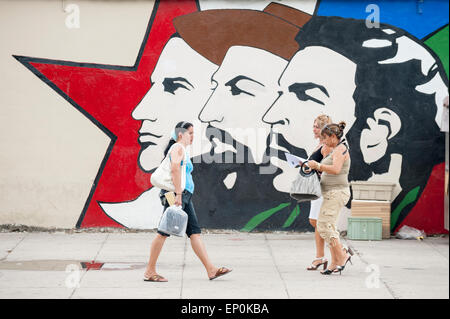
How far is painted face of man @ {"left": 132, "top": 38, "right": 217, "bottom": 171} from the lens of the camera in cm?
1099

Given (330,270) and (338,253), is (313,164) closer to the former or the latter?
(338,253)

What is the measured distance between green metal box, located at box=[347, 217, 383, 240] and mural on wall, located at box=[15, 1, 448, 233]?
59cm

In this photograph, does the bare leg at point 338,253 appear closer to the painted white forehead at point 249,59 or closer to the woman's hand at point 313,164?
the woman's hand at point 313,164

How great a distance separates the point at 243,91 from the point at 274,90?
0.47 metres

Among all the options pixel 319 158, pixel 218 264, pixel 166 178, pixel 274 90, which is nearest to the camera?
pixel 166 178

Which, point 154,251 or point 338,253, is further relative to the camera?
point 338,253

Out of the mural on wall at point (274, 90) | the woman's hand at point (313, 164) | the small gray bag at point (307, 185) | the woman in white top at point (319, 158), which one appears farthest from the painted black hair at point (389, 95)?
the woman's hand at point (313, 164)

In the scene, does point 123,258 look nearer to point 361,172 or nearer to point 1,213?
point 1,213

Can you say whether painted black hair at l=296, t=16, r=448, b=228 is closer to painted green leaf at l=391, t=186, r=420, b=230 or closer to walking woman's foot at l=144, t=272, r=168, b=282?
painted green leaf at l=391, t=186, r=420, b=230

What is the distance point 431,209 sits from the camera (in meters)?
11.0

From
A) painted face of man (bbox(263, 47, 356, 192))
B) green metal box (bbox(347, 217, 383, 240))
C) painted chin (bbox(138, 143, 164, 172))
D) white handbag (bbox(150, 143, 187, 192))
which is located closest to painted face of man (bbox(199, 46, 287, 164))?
painted face of man (bbox(263, 47, 356, 192))

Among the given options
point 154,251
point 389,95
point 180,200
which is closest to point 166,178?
point 180,200

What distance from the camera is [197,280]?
795 cm

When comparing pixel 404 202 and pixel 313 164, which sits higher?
pixel 313 164
